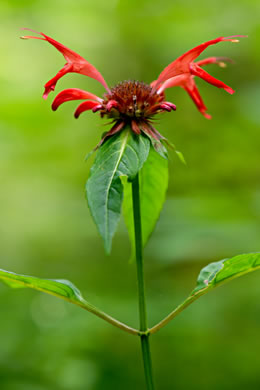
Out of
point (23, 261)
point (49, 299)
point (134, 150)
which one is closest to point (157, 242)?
point (49, 299)

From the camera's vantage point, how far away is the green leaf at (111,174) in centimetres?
66

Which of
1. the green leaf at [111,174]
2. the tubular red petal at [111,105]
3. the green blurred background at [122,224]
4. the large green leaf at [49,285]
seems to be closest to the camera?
the green leaf at [111,174]

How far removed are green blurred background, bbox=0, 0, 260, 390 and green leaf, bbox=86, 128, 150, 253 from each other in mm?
1051

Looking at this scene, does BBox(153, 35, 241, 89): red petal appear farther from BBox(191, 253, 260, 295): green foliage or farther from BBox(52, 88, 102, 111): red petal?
BBox(191, 253, 260, 295): green foliage

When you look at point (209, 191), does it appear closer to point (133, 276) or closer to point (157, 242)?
point (157, 242)

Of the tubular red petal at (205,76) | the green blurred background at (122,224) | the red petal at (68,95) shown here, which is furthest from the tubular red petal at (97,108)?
the green blurred background at (122,224)

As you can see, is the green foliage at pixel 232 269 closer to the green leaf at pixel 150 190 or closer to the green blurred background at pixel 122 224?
the green leaf at pixel 150 190

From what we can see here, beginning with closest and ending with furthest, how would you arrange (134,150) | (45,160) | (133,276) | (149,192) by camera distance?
(134,150) < (149,192) < (133,276) < (45,160)

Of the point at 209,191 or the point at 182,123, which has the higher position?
the point at 182,123

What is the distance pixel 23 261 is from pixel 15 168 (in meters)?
0.80

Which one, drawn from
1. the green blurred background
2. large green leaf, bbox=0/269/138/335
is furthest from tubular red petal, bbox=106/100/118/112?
the green blurred background

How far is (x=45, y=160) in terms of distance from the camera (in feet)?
11.1

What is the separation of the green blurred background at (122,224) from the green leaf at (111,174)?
1.05m

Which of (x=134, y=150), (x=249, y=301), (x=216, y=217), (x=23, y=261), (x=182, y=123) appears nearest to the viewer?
(x=134, y=150)
